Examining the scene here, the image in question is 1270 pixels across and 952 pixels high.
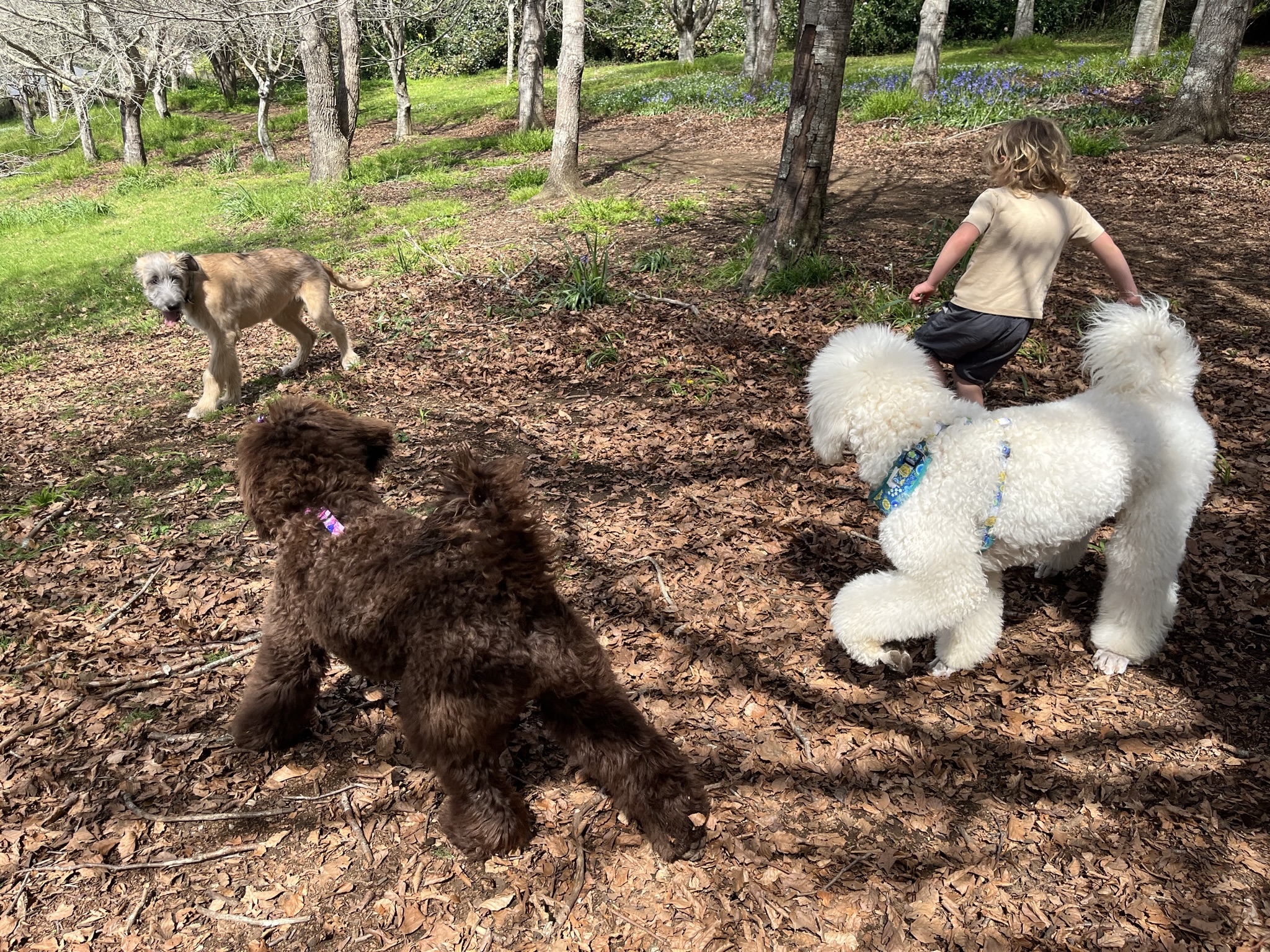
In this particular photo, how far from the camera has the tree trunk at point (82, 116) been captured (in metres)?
18.2

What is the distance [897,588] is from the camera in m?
3.12

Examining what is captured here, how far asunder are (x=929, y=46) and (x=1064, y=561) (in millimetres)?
15240

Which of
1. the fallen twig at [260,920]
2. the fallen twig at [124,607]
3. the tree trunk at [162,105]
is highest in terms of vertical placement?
the tree trunk at [162,105]

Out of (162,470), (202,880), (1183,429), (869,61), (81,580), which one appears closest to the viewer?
(202,880)

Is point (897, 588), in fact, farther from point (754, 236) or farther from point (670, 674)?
point (754, 236)

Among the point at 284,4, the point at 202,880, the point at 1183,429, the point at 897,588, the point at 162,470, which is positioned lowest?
the point at 202,880

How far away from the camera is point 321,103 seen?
1420 cm

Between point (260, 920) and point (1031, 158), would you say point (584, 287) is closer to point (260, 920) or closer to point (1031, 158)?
point (1031, 158)

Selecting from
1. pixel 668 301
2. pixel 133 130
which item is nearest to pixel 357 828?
pixel 668 301

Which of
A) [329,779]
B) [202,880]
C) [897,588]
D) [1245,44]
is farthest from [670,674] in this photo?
[1245,44]

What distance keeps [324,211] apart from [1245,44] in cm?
2543

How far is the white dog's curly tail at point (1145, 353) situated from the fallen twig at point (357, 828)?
3.69 m

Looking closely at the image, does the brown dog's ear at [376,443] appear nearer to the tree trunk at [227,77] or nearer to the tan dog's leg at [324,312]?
the tan dog's leg at [324,312]

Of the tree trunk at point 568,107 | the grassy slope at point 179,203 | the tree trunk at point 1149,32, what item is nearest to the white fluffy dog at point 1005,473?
the tree trunk at point 568,107
